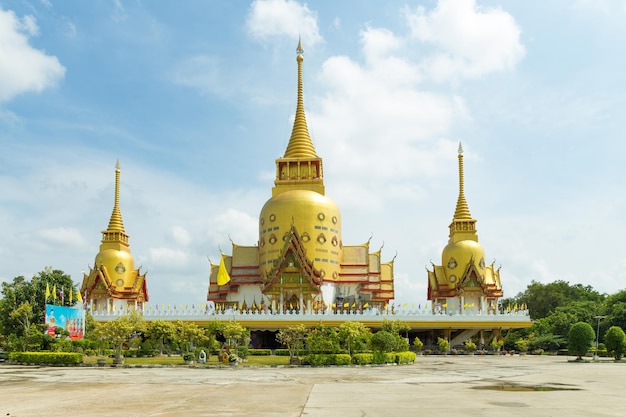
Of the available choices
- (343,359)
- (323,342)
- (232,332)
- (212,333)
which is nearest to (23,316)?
(212,333)

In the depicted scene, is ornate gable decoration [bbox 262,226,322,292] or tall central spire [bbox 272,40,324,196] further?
tall central spire [bbox 272,40,324,196]

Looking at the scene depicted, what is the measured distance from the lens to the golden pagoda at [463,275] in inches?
2324

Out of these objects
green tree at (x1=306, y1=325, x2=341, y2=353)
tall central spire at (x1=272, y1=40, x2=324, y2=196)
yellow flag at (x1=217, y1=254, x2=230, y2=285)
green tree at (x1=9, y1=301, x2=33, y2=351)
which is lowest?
green tree at (x1=306, y1=325, x2=341, y2=353)

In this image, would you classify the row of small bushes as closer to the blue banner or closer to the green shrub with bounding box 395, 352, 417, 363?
the green shrub with bounding box 395, 352, 417, 363

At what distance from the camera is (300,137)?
64500 millimetres

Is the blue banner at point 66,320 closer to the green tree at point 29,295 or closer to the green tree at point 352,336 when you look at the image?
the green tree at point 29,295

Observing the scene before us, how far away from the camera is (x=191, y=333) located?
35.3 metres

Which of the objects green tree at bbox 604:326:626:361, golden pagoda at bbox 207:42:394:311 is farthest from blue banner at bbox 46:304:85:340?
green tree at bbox 604:326:626:361

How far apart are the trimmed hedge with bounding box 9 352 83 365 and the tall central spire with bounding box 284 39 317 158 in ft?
114

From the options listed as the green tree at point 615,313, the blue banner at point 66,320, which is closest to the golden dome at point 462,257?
the green tree at point 615,313

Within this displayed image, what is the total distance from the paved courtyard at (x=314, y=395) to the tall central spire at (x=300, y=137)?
134 feet

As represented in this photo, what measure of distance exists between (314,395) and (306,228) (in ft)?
136

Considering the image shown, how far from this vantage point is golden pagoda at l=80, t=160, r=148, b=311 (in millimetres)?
59562

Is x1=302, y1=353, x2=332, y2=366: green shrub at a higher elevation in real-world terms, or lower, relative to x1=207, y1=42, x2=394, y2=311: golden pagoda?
lower
